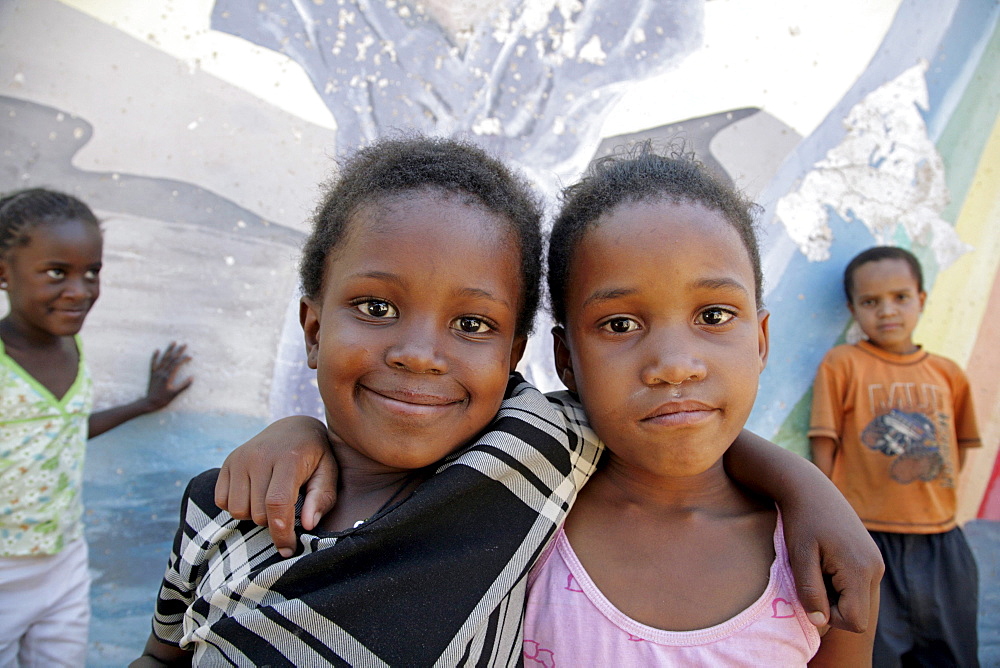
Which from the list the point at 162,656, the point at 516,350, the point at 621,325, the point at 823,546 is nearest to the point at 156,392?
the point at 162,656

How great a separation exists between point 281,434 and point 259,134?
1586 millimetres

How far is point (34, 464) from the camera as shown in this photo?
6.53ft

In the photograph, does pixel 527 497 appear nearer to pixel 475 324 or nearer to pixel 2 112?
pixel 475 324

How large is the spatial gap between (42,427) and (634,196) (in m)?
2.01

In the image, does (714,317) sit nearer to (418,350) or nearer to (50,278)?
(418,350)

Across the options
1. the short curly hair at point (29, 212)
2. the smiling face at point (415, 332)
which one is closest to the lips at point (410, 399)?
the smiling face at point (415, 332)

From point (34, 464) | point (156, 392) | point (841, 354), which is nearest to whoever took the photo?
point (34, 464)

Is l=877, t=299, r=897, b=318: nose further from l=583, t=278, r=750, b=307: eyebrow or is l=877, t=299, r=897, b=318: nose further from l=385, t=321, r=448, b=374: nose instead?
l=385, t=321, r=448, b=374: nose

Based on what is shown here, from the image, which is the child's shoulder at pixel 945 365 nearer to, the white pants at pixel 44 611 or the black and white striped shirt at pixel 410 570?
the black and white striped shirt at pixel 410 570

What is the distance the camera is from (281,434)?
1139 millimetres

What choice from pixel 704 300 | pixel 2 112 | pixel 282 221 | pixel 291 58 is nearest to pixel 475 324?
pixel 704 300

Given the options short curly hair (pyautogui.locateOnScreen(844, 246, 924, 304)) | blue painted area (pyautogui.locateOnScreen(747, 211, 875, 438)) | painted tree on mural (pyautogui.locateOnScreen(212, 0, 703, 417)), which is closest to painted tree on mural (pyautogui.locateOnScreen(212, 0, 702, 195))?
painted tree on mural (pyautogui.locateOnScreen(212, 0, 703, 417))

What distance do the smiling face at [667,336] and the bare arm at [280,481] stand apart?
487 millimetres

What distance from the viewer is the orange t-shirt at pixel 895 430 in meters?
2.45
